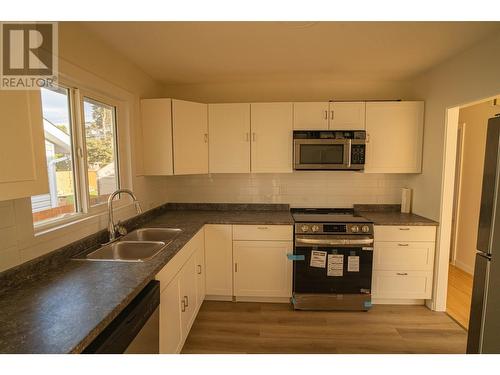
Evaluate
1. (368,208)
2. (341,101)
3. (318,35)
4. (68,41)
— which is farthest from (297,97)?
(68,41)

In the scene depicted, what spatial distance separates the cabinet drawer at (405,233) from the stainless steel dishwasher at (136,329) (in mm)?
2111

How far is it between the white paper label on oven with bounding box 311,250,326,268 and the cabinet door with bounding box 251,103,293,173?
922mm

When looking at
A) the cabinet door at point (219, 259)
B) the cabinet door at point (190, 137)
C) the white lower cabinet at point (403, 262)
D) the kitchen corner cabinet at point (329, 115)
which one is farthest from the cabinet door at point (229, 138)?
the white lower cabinet at point (403, 262)

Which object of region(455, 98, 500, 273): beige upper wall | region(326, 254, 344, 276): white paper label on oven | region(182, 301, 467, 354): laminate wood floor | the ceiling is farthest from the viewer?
region(455, 98, 500, 273): beige upper wall

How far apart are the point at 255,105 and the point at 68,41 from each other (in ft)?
5.48

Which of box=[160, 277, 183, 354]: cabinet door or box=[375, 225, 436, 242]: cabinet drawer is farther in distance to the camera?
box=[375, 225, 436, 242]: cabinet drawer

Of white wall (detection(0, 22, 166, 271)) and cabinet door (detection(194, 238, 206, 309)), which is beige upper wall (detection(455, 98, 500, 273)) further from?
white wall (detection(0, 22, 166, 271))

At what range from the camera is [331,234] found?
2449 mm

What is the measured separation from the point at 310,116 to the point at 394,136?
0.92m

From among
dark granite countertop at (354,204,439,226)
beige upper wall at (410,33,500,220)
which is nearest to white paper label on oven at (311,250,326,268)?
dark granite countertop at (354,204,439,226)

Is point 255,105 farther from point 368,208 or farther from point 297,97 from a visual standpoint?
point 368,208

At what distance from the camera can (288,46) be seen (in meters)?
2.01

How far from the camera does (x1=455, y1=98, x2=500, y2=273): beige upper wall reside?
3.11 metres

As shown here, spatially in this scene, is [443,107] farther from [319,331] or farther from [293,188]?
[319,331]
